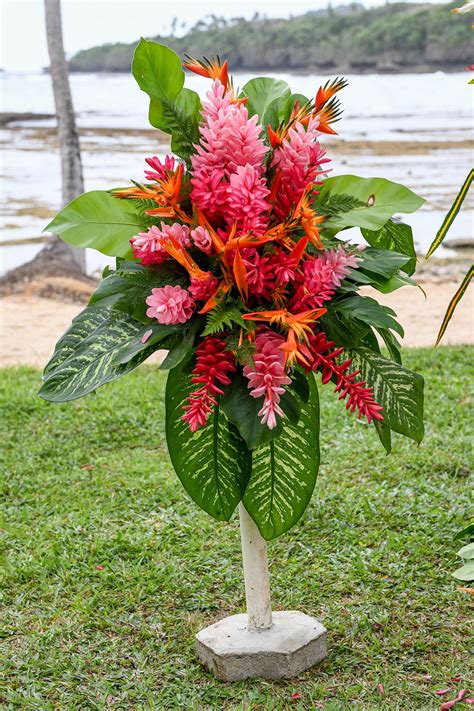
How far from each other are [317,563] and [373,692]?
72 cm

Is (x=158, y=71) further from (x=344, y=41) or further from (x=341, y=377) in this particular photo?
(x=344, y=41)

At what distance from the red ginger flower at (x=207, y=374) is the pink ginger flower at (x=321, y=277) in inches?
7.2

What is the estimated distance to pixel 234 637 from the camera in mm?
2438

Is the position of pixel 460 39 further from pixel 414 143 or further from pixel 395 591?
pixel 395 591

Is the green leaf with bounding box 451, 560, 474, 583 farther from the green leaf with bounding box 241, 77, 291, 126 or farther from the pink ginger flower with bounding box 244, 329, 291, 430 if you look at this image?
the green leaf with bounding box 241, 77, 291, 126

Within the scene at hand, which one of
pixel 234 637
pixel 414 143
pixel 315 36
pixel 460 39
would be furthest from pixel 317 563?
pixel 315 36

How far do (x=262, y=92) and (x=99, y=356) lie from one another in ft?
2.61

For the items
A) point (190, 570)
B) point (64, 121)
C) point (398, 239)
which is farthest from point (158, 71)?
point (64, 121)

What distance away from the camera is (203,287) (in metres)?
1.91

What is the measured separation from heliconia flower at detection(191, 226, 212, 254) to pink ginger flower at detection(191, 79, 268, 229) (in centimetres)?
6

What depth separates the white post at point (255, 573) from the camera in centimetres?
230

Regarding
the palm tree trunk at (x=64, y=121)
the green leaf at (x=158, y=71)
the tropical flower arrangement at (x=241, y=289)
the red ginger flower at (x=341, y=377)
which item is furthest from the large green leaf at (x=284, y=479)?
the palm tree trunk at (x=64, y=121)

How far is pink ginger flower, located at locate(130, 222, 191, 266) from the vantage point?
1.93 m

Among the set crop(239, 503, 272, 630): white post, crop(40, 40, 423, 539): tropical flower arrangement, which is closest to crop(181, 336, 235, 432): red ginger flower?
crop(40, 40, 423, 539): tropical flower arrangement
